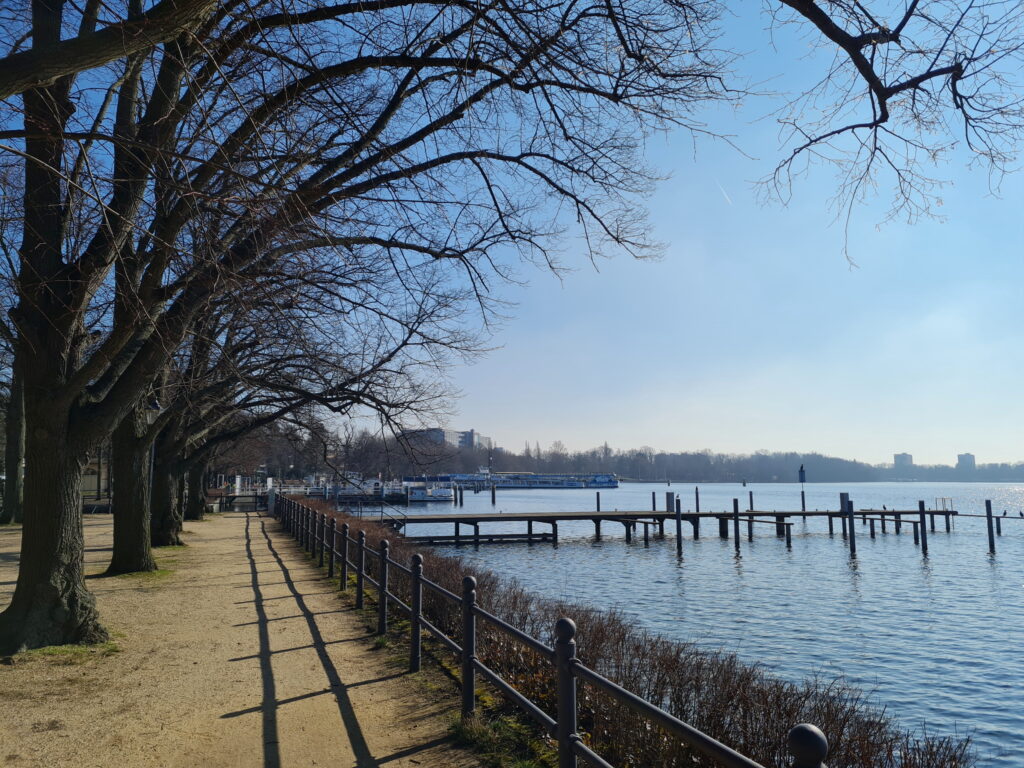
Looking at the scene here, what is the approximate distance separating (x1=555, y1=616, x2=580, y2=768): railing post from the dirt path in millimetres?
1353

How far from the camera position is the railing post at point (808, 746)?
2.52m

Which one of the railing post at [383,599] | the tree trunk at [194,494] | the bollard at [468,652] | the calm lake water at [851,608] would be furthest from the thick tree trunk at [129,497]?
the tree trunk at [194,494]

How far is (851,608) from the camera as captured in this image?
22.2 metres

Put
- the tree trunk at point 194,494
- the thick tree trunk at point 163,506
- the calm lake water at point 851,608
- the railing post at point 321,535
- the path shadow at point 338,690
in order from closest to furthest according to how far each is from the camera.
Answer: the path shadow at point 338,690
the calm lake water at point 851,608
the railing post at point 321,535
the thick tree trunk at point 163,506
the tree trunk at point 194,494

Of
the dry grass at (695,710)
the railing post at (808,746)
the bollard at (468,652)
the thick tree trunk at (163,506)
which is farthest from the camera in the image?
the thick tree trunk at (163,506)

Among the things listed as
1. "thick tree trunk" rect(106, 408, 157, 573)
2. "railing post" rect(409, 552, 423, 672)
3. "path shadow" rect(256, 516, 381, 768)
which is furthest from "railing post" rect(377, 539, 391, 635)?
"thick tree trunk" rect(106, 408, 157, 573)

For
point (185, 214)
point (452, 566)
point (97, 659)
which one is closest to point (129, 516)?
point (452, 566)

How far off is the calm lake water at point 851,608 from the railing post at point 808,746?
22.6ft

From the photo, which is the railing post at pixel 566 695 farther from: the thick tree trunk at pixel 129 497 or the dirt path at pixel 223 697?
the thick tree trunk at pixel 129 497

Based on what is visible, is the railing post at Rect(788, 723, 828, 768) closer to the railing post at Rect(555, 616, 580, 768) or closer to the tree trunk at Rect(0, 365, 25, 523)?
the railing post at Rect(555, 616, 580, 768)

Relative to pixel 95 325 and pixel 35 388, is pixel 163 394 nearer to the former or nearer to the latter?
pixel 95 325

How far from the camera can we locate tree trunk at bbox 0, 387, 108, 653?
349 inches

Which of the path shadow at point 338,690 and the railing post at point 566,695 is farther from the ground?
the railing post at point 566,695

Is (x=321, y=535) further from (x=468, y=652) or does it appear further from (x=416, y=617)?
(x=468, y=652)
